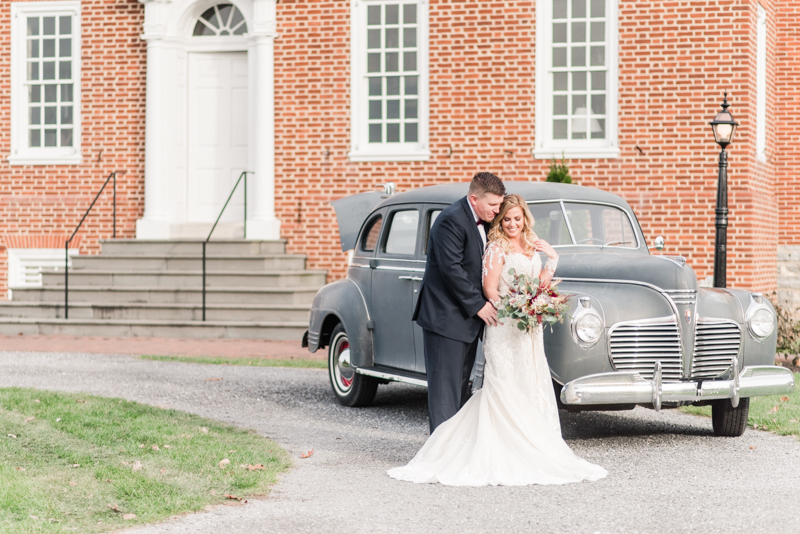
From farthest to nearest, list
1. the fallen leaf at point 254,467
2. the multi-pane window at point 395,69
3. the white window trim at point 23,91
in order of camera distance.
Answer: the white window trim at point 23,91, the multi-pane window at point 395,69, the fallen leaf at point 254,467

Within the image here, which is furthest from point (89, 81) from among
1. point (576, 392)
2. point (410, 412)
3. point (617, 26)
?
point (576, 392)

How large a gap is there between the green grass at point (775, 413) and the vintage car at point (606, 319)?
0.57 metres

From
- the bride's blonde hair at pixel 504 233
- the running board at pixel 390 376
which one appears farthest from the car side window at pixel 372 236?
the bride's blonde hair at pixel 504 233

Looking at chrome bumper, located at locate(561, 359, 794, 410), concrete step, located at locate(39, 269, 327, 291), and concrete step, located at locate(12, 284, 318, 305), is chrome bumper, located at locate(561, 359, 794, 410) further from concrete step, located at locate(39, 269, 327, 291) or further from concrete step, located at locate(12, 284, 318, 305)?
concrete step, located at locate(39, 269, 327, 291)

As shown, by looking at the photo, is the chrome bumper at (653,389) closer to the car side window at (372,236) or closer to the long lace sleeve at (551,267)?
the long lace sleeve at (551,267)

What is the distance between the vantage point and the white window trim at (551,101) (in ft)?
52.0

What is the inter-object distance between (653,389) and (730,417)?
1217 mm

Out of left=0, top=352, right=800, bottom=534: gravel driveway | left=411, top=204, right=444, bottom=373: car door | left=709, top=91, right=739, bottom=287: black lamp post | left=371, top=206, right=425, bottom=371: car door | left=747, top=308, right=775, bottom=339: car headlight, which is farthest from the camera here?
left=709, top=91, right=739, bottom=287: black lamp post

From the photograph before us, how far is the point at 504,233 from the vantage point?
691 centimetres

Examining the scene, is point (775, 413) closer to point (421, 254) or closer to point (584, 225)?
point (584, 225)

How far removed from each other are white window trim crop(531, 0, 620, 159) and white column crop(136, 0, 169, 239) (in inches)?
226

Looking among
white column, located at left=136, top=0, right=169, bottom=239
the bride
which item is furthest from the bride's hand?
white column, located at left=136, top=0, right=169, bottom=239

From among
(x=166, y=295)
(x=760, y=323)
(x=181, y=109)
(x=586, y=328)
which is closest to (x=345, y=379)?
(x=586, y=328)

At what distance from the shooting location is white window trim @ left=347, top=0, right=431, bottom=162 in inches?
648
